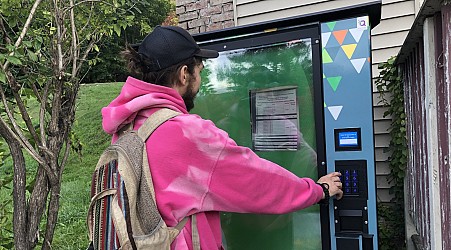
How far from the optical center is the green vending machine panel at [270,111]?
2133 millimetres

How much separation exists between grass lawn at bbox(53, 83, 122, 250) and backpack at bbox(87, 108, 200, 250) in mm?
1420

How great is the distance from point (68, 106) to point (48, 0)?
73 cm

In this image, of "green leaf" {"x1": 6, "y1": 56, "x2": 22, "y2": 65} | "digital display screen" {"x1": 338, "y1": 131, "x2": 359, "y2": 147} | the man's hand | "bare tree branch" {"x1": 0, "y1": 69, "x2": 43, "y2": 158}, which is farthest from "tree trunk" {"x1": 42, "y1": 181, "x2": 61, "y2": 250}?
"digital display screen" {"x1": 338, "y1": 131, "x2": 359, "y2": 147}

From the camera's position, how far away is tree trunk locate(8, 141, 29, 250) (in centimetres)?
248

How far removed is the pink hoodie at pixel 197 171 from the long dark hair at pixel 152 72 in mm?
58

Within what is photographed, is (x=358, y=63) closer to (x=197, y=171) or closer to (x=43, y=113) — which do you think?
(x=197, y=171)

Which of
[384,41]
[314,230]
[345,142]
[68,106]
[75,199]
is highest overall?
[384,41]

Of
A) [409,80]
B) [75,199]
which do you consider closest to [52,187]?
[409,80]

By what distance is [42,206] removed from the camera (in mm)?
2547

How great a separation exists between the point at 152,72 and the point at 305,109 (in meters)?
0.83

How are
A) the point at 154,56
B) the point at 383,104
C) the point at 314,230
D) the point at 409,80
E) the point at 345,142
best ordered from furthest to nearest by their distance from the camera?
the point at 383,104 < the point at 409,80 < the point at 314,230 < the point at 345,142 < the point at 154,56

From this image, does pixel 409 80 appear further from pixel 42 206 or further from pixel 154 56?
pixel 42 206

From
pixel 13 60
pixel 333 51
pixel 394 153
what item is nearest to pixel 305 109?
pixel 333 51

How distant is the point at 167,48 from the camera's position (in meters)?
1.69
